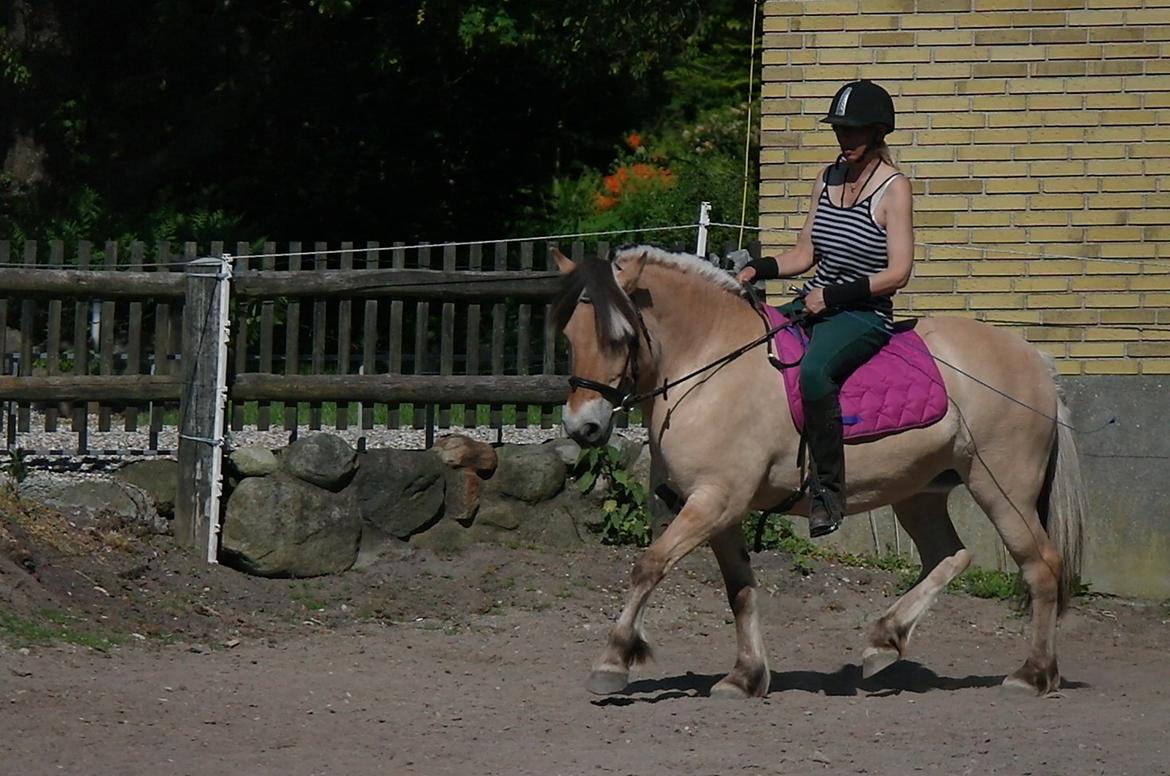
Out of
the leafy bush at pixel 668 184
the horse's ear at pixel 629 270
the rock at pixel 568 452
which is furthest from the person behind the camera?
the leafy bush at pixel 668 184

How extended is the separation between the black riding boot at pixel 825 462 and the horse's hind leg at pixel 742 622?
0.39m

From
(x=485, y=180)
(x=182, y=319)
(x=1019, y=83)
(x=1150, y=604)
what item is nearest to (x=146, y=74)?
(x=485, y=180)

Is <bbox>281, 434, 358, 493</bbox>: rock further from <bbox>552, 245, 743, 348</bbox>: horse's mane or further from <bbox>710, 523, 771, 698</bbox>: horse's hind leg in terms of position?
<bbox>552, 245, 743, 348</bbox>: horse's mane

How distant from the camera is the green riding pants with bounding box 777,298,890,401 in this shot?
7809mm

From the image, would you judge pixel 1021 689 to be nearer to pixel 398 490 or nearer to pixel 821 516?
pixel 821 516

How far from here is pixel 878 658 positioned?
8.23 metres

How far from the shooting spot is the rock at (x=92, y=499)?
10227mm

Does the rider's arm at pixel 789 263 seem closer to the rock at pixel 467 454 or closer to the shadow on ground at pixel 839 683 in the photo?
the shadow on ground at pixel 839 683

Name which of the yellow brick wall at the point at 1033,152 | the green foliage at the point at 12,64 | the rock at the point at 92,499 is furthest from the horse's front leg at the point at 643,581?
the green foliage at the point at 12,64

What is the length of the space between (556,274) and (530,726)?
4.30 m

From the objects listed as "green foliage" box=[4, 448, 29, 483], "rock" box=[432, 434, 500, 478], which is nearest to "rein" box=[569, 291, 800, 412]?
"rock" box=[432, 434, 500, 478]

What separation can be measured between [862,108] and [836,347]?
1.07m

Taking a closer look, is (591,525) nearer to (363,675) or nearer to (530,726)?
(363,675)

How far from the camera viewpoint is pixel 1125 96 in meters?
10.9
